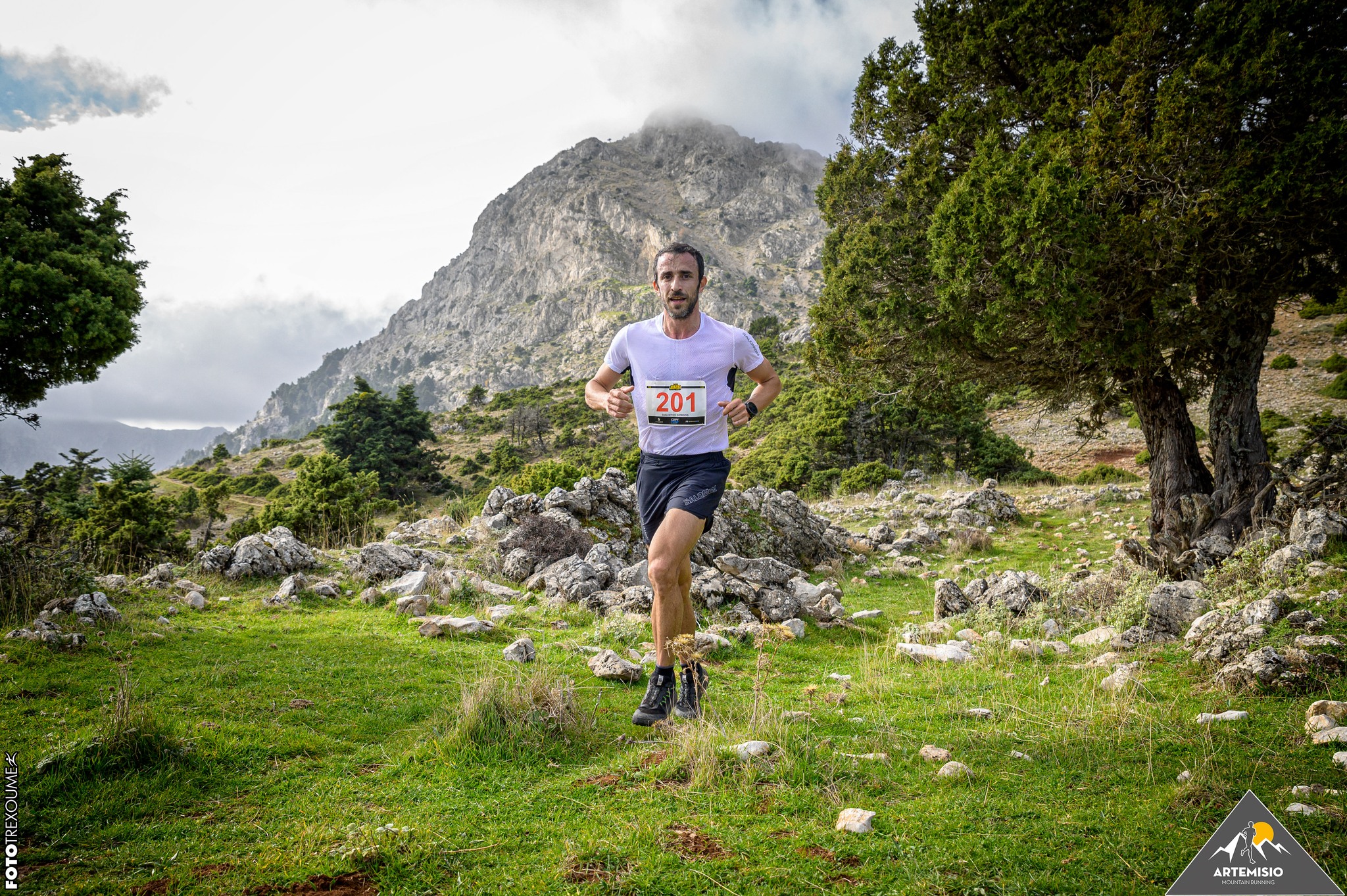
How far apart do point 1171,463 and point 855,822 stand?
8643 millimetres

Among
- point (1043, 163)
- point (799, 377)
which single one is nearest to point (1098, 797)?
point (1043, 163)

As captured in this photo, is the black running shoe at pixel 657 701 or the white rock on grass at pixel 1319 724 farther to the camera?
the black running shoe at pixel 657 701

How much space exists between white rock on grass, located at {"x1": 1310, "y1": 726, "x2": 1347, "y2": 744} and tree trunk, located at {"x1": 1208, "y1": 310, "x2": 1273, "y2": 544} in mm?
5895

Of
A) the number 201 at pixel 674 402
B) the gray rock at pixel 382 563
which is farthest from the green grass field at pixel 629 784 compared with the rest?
the gray rock at pixel 382 563

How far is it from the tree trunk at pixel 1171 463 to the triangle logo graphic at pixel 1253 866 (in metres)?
7.17

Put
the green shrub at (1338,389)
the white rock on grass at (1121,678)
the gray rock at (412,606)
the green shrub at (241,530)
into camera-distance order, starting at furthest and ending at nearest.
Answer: the green shrub at (1338,389) → the green shrub at (241,530) → the gray rock at (412,606) → the white rock on grass at (1121,678)

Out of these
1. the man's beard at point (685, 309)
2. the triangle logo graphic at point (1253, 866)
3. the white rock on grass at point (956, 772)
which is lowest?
the white rock on grass at point (956, 772)

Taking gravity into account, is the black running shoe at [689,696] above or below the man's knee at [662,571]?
below

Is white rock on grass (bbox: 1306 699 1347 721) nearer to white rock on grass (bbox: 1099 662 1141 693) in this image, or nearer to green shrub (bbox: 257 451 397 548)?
white rock on grass (bbox: 1099 662 1141 693)

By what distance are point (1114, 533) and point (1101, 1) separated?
924cm

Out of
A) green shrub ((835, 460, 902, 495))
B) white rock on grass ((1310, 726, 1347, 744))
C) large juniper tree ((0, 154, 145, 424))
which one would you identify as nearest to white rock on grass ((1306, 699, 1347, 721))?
white rock on grass ((1310, 726, 1347, 744))

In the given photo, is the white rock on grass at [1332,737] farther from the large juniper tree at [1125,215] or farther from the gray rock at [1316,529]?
the large juniper tree at [1125,215]

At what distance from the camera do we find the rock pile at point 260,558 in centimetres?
888

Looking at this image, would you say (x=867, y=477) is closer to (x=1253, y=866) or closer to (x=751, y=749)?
(x=751, y=749)
